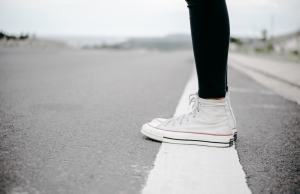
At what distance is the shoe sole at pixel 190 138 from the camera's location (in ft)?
Result: 6.60

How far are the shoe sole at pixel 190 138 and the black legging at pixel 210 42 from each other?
24cm

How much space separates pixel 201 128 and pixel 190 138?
89 mm

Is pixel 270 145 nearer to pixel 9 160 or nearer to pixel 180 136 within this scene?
pixel 180 136


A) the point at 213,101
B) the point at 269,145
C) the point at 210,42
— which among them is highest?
the point at 210,42

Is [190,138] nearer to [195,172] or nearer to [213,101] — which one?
[213,101]

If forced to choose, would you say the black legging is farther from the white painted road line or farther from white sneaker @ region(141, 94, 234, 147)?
the white painted road line

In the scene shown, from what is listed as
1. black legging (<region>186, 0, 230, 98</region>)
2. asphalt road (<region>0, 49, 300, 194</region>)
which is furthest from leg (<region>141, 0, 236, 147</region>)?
asphalt road (<region>0, 49, 300, 194</region>)

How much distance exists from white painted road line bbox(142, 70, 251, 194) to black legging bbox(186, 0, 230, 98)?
0.35 m

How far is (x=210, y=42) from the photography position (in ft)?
6.60

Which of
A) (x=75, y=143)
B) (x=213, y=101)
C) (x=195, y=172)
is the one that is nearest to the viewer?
(x=195, y=172)

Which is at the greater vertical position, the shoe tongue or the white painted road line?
the shoe tongue

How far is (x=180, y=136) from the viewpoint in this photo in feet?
6.79

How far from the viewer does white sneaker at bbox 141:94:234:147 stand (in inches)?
79.8

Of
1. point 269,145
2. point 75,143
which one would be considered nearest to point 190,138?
point 269,145
